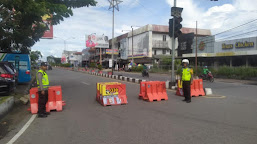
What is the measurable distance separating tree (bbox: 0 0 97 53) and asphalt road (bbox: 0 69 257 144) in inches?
215

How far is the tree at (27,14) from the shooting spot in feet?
32.7

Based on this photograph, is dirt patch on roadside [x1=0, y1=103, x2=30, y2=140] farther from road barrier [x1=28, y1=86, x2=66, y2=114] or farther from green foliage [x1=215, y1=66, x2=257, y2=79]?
green foliage [x1=215, y1=66, x2=257, y2=79]

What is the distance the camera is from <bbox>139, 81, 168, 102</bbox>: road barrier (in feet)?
29.8

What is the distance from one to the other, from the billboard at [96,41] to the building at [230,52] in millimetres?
13786

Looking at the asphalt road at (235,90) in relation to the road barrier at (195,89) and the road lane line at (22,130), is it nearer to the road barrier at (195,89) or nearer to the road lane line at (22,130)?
the road barrier at (195,89)

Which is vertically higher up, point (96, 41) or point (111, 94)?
point (96, 41)

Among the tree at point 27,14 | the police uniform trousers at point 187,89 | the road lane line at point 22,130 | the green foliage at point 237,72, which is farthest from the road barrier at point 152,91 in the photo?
the green foliage at point 237,72

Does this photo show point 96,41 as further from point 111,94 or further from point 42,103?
point 42,103

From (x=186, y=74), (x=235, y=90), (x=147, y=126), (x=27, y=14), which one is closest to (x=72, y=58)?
(x=27, y=14)

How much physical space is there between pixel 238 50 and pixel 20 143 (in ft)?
100

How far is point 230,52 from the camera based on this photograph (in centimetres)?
2836

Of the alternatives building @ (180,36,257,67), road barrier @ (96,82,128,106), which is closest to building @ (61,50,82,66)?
building @ (180,36,257,67)

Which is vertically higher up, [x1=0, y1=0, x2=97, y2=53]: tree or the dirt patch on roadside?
[x1=0, y1=0, x2=97, y2=53]: tree

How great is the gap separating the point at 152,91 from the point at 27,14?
735 cm
